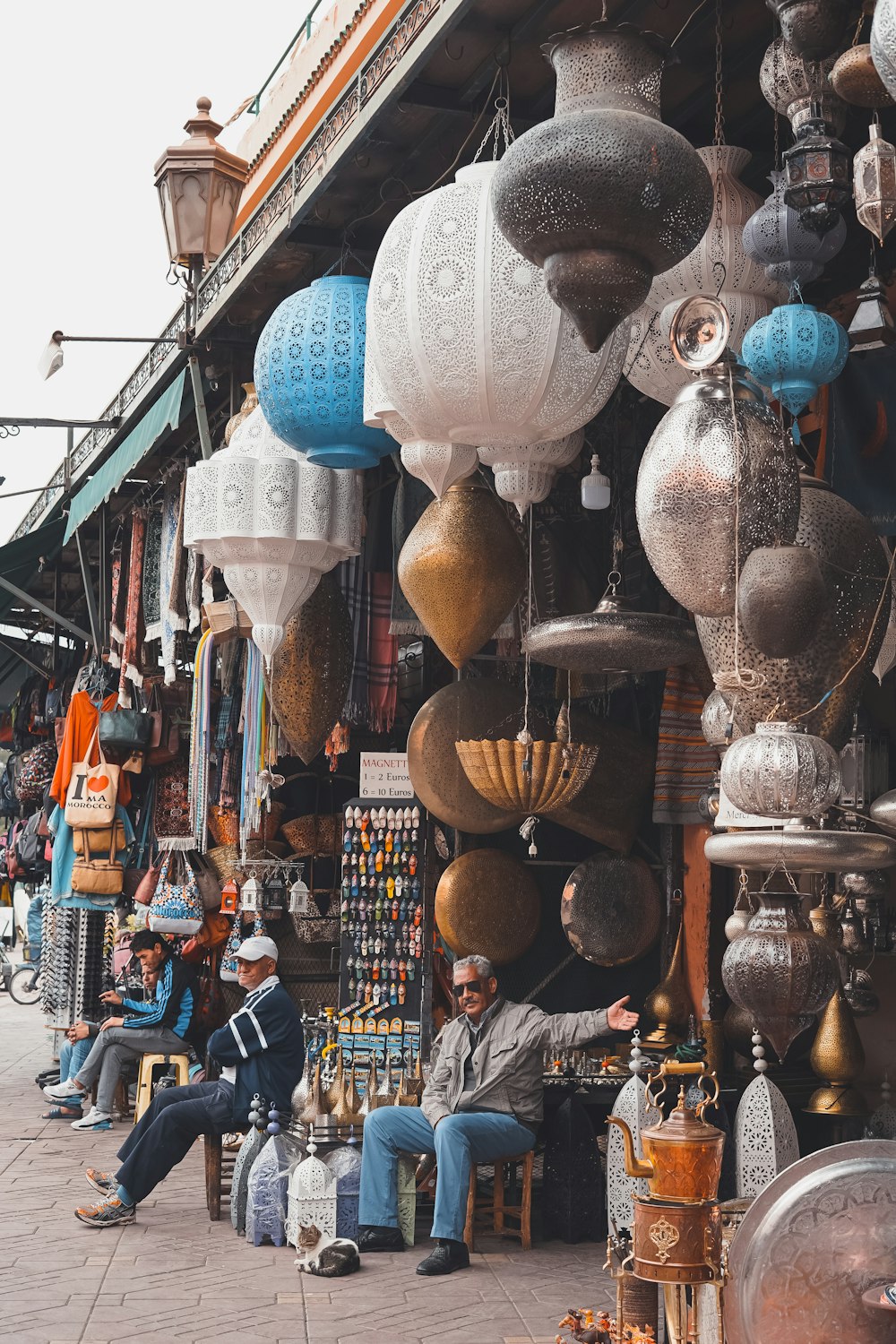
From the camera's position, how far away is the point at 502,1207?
5.62m

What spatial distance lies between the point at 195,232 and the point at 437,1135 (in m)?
3.75

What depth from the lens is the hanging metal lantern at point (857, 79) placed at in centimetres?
268

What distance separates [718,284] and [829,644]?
3.14ft

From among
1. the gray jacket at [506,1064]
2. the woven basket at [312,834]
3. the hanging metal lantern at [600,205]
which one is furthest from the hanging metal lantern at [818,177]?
the woven basket at [312,834]

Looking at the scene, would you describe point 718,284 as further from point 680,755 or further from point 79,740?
point 79,740

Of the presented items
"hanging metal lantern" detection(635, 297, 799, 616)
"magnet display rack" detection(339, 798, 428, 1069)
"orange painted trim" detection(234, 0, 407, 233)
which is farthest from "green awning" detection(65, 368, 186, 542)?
"hanging metal lantern" detection(635, 297, 799, 616)

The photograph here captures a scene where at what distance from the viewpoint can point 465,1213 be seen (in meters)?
5.30

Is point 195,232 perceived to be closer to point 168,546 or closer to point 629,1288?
point 168,546

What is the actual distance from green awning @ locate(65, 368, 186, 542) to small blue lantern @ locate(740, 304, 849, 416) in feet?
11.8

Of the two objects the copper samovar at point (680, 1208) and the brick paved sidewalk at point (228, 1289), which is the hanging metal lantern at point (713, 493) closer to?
the copper samovar at point (680, 1208)

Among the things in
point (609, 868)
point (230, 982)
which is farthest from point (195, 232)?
point (230, 982)

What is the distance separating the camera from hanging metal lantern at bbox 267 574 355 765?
591 centimetres

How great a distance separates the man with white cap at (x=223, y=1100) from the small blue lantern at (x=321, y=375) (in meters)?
2.38

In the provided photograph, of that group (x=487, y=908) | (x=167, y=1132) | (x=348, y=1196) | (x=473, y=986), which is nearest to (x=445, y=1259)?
(x=348, y=1196)
